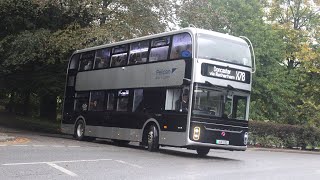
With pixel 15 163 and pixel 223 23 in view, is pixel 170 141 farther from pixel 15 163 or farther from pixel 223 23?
pixel 223 23

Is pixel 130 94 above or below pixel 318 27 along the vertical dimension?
below

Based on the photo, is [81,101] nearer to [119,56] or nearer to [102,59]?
[102,59]

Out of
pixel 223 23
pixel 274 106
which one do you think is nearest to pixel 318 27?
pixel 274 106

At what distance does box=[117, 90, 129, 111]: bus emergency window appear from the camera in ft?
62.2

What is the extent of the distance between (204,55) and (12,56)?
13.7m

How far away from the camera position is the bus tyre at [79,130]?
2258 cm

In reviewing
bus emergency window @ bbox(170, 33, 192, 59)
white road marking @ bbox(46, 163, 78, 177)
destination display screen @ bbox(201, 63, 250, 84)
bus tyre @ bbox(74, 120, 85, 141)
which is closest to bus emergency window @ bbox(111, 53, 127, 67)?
bus emergency window @ bbox(170, 33, 192, 59)

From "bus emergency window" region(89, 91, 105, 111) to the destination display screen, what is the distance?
259 inches

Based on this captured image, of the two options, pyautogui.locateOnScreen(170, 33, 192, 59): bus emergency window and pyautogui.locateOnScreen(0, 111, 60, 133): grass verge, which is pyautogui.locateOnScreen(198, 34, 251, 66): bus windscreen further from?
pyautogui.locateOnScreen(0, 111, 60, 133): grass verge

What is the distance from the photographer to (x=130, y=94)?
18.8m

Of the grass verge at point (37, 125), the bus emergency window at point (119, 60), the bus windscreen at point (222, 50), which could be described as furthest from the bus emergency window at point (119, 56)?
the grass verge at point (37, 125)

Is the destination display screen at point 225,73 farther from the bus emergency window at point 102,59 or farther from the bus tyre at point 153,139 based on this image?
the bus emergency window at point 102,59

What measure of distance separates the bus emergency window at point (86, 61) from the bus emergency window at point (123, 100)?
10.7 feet

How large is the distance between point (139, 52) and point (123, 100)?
7.21ft
